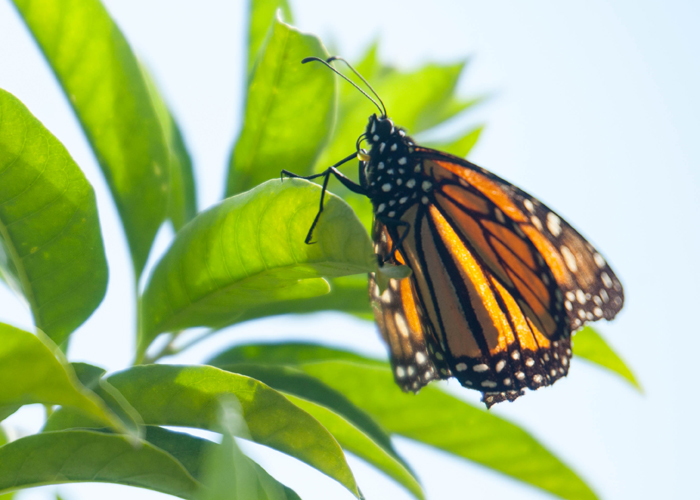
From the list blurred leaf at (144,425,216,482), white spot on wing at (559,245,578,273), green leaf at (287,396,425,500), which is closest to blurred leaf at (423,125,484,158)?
white spot on wing at (559,245,578,273)

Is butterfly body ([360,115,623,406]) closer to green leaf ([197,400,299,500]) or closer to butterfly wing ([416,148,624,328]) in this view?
butterfly wing ([416,148,624,328])

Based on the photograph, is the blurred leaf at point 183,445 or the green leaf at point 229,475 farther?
the blurred leaf at point 183,445

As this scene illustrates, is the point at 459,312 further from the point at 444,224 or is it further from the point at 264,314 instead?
the point at 264,314

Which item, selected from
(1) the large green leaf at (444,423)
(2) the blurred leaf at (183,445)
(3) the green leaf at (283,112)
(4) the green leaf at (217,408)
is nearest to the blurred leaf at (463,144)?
(3) the green leaf at (283,112)

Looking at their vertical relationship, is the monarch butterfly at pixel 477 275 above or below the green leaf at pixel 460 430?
above

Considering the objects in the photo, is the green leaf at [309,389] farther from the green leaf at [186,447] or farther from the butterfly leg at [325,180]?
the butterfly leg at [325,180]

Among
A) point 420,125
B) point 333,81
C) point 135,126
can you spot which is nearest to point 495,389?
point 420,125

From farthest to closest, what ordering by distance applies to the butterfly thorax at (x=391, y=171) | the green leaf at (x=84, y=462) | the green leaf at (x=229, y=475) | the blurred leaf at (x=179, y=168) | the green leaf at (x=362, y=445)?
the butterfly thorax at (x=391, y=171), the blurred leaf at (x=179, y=168), the green leaf at (x=362, y=445), the green leaf at (x=84, y=462), the green leaf at (x=229, y=475)
